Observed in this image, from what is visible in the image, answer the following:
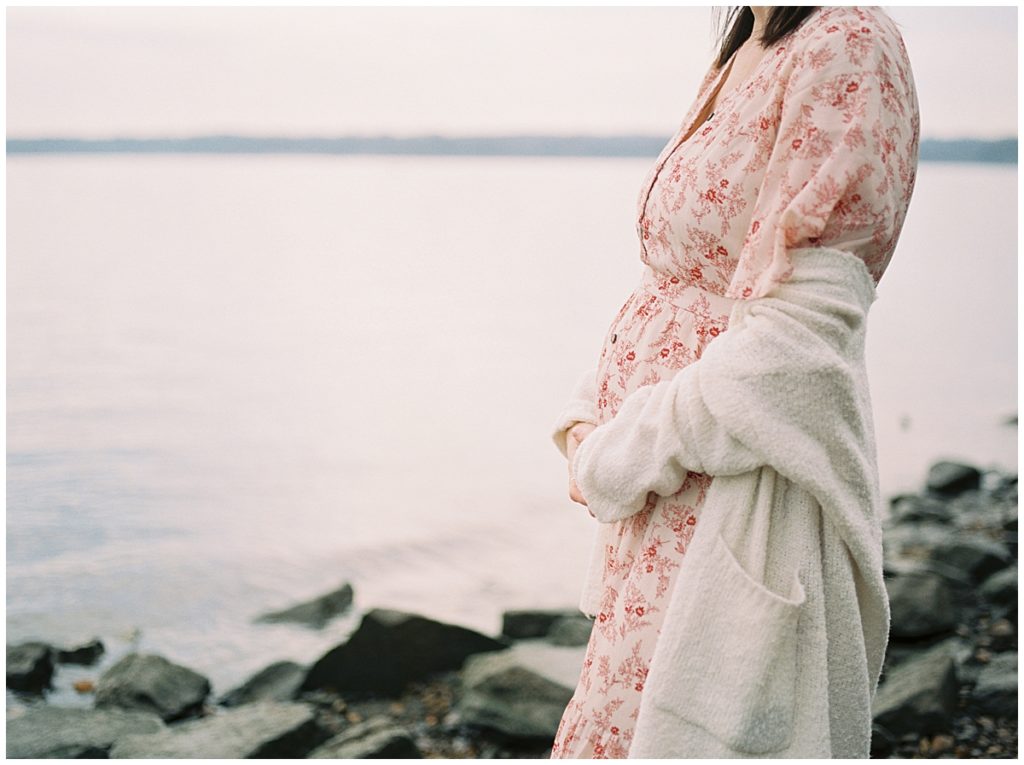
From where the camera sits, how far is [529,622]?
4914mm

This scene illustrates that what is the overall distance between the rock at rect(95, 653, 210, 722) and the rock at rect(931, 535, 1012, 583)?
3.48 metres

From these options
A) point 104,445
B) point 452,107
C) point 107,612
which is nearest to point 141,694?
point 107,612

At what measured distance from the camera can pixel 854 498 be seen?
4.98 feet

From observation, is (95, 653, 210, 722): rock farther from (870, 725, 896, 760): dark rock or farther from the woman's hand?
the woman's hand

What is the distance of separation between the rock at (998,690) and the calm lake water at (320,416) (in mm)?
2006

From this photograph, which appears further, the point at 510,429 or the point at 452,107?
the point at 452,107

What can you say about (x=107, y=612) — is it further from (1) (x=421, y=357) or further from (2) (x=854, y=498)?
(1) (x=421, y=357)

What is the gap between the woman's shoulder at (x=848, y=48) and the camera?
1467mm

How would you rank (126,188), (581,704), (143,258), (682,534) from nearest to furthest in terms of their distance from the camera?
(682,534) → (581,704) → (143,258) → (126,188)

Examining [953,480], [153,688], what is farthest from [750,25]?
[953,480]

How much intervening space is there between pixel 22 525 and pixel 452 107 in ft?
102

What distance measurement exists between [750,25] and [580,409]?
696 millimetres

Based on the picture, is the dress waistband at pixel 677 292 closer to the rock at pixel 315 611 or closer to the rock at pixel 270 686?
the rock at pixel 270 686

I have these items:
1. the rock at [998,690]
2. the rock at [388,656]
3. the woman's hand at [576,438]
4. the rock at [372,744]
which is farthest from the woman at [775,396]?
the rock at [388,656]
